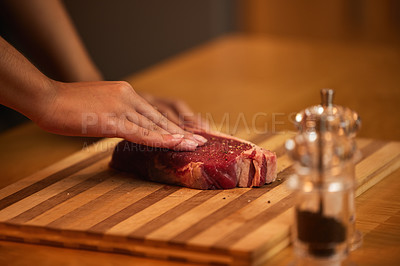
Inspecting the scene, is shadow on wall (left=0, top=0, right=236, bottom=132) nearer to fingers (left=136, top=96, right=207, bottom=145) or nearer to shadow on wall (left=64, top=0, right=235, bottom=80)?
shadow on wall (left=64, top=0, right=235, bottom=80)

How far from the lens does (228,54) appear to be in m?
3.82

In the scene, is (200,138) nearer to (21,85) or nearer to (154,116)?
(154,116)

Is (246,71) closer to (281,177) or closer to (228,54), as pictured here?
(228,54)

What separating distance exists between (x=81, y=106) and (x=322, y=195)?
750mm

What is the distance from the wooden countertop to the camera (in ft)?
5.17

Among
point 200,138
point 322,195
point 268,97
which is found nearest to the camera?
point 322,195

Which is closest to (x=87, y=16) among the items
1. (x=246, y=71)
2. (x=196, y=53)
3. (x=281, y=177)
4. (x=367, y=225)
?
(x=196, y=53)

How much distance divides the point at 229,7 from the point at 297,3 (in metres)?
0.82

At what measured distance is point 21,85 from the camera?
1785mm

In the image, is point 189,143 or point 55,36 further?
point 55,36

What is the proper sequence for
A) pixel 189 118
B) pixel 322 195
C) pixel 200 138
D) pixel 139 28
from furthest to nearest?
pixel 139 28
pixel 189 118
pixel 200 138
pixel 322 195

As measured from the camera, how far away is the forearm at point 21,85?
177 centimetres

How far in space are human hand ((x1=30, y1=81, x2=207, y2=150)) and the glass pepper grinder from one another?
585 mm

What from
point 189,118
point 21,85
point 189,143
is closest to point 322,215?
point 189,143
